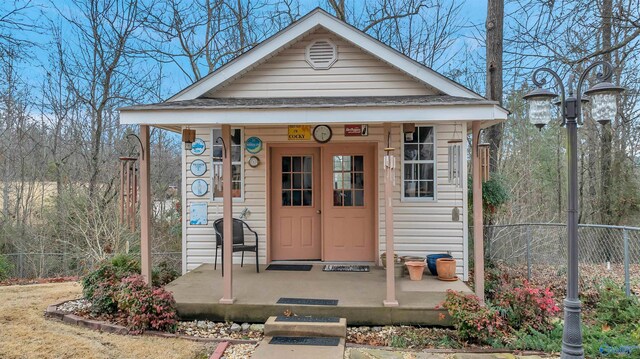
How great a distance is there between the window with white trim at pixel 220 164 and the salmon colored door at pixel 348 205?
1.42 metres

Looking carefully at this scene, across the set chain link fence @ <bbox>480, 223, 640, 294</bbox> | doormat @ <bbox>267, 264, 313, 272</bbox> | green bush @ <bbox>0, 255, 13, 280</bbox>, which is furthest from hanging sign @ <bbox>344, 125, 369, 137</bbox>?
green bush @ <bbox>0, 255, 13, 280</bbox>

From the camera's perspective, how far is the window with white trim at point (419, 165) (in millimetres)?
6379

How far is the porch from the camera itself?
439 cm

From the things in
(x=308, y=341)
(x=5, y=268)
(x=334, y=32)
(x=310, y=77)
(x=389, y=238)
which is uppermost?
(x=334, y=32)

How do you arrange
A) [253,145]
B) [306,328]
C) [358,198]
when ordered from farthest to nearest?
[358,198] < [253,145] < [306,328]

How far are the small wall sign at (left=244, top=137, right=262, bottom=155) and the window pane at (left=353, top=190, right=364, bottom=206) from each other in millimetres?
1799

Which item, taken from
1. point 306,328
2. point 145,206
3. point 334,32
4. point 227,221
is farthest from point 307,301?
point 334,32

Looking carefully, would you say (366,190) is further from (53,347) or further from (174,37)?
(174,37)

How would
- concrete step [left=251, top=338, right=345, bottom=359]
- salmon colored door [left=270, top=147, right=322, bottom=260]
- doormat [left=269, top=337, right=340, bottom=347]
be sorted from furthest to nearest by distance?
salmon colored door [left=270, top=147, right=322, bottom=260] → doormat [left=269, top=337, right=340, bottom=347] → concrete step [left=251, top=338, right=345, bottom=359]

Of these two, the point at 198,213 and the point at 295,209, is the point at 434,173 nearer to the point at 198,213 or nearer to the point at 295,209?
the point at 295,209

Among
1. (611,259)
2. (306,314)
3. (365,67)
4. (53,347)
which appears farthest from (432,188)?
(53,347)

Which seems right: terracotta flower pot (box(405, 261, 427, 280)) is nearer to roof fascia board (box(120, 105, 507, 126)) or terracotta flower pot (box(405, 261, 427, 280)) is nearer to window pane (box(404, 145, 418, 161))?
window pane (box(404, 145, 418, 161))

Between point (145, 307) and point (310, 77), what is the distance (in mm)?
4091

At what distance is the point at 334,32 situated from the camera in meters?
6.00
